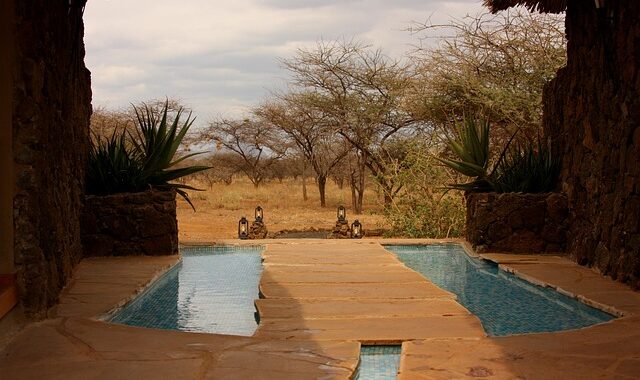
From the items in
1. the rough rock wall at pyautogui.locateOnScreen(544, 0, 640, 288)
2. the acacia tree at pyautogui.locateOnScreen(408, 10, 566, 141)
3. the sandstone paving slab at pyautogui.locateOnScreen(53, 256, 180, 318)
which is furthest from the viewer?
the acacia tree at pyautogui.locateOnScreen(408, 10, 566, 141)

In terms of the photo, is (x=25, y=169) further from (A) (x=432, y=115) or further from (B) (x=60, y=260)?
(A) (x=432, y=115)

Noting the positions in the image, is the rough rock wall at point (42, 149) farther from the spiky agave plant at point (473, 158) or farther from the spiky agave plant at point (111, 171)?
the spiky agave plant at point (473, 158)

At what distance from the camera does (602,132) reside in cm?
609

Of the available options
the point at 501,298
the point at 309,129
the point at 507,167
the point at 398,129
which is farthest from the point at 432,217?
the point at 309,129

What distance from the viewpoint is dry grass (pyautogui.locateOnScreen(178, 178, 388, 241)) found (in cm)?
1394

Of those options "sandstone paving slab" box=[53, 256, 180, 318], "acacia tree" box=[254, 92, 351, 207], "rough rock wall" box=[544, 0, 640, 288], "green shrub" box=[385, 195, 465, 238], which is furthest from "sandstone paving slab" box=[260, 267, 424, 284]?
"acacia tree" box=[254, 92, 351, 207]

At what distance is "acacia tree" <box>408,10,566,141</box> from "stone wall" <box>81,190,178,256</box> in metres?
4.94

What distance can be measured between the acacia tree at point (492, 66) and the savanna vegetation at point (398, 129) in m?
0.02

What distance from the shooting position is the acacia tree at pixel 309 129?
17.5m

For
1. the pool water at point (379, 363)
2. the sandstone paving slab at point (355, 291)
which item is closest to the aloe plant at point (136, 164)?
the sandstone paving slab at point (355, 291)

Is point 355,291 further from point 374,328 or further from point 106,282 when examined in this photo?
point 106,282

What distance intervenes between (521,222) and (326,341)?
13.6 feet

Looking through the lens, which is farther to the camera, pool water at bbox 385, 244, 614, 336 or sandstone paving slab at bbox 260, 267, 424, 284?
sandstone paving slab at bbox 260, 267, 424, 284

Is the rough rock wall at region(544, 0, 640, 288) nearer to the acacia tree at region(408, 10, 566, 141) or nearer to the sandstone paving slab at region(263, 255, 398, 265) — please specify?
the sandstone paving slab at region(263, 255, 398, 265)
